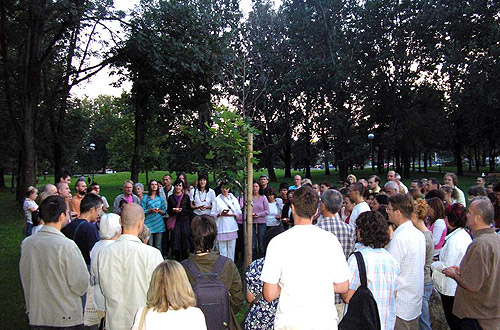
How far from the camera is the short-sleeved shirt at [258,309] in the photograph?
3.59 m

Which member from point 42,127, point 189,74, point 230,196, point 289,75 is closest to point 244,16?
point 289,75

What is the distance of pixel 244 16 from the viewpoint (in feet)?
115

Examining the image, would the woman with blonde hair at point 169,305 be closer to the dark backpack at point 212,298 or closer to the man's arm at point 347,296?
the dark backpack at point 212,298

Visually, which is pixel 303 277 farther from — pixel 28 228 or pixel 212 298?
pixel 28 228

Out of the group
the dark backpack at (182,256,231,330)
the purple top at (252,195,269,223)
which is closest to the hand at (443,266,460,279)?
the dark backpack at (182,256,231,330)

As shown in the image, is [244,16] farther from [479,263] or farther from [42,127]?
[479,263]

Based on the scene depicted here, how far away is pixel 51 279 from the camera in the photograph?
3.86m

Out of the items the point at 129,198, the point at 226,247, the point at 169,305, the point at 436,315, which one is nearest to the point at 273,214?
the point at 226,247

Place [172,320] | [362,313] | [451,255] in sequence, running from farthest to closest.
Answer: [451,255]
[362,313]
[172,320]

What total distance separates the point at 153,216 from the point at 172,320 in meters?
6.52

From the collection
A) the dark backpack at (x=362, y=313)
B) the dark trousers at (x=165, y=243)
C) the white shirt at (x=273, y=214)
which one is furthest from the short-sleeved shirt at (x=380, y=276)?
the dark trousers at (x=165, y=243)

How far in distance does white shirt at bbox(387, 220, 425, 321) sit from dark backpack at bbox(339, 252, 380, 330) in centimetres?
92

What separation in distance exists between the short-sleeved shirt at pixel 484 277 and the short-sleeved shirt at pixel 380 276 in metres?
0.74

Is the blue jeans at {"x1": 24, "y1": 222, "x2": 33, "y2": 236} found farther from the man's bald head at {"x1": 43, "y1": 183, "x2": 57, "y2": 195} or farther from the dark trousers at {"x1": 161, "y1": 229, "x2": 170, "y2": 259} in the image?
the dark trousers at {"x1": 161, "y1": 229, "x2": 170, "y2": 259}
